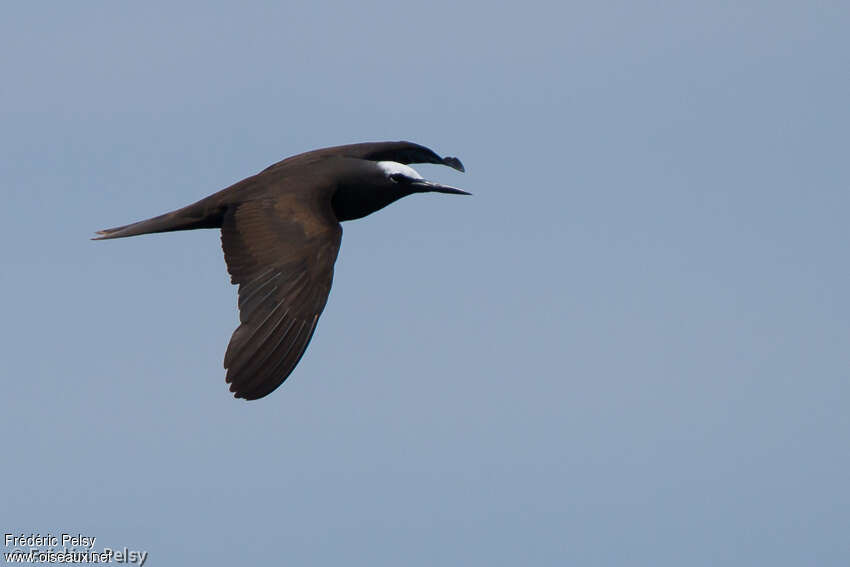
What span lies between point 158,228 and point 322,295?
7.24 feet

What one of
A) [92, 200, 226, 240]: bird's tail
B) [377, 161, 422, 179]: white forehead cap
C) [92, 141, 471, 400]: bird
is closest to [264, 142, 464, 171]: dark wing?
[92, 141, 471, 400]: bird

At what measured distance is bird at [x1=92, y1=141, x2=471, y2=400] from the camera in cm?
1448

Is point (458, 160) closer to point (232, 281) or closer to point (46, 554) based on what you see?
point (232, 281)

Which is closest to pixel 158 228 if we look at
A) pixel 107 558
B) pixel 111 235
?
pixel 111 235

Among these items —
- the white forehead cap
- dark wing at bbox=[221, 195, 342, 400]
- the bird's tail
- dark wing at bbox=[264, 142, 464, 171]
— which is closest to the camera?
dark wing at bbox=[221, 195, 342, 400]

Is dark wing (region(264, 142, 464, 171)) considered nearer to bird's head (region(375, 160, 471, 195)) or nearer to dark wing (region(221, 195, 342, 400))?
bird's head (region(375, 160, 471, 195))

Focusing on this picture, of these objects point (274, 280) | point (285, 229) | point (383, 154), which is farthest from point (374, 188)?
point (274, 280)

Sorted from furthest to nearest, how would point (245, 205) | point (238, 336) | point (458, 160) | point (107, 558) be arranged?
point (458, 160)
point (245, 205)
point (238, 336)
point (107, 558)

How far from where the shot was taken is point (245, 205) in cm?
1591

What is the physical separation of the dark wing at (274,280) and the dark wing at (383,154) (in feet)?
4.29

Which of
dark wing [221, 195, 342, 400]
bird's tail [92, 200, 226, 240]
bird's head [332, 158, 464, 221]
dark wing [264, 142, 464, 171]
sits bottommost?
dark wing [221, 195, 342, 400]

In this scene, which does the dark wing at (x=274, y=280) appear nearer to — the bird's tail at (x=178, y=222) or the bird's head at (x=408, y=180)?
the bird's tail at (x=178, y=222)

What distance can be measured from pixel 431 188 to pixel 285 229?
85.8 inches

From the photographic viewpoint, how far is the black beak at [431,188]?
673 inches
